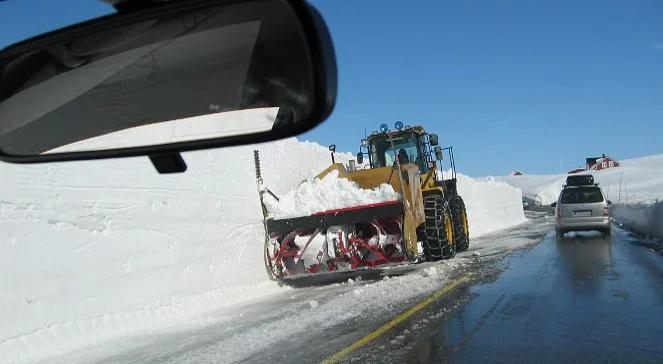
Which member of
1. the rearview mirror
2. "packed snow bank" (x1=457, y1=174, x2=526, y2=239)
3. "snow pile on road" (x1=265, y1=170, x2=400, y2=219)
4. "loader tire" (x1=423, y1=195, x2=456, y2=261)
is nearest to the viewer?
the rearview mirror

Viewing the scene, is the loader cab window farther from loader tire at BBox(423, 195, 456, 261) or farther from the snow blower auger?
loader tire at BBox(423, 195, 456, 261)

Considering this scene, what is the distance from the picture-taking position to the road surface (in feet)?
19.5

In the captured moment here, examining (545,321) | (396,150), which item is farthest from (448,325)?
(396,150)

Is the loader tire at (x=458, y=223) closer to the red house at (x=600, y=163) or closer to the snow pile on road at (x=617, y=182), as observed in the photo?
the snow pile on road at (x=617, y=182)

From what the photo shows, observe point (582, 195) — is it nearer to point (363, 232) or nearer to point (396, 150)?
point (396, 150)

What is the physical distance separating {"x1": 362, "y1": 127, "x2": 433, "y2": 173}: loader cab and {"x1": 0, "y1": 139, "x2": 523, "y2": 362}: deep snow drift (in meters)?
4.02

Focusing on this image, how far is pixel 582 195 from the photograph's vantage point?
1995 cm

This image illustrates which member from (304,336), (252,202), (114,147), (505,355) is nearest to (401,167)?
(252,202)

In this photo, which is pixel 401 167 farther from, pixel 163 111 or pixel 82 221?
pixel 163 111

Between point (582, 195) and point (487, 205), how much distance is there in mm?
18841

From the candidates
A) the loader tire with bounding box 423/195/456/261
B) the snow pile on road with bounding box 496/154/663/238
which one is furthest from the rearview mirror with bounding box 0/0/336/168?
the snow pile on road with bounding box 496/154/663/238

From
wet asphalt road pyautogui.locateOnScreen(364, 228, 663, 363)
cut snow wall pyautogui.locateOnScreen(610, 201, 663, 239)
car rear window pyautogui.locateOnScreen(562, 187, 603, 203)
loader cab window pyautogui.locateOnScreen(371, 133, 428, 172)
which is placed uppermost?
loader cab window pyautogui.locateOnScreen(371, 133, 428, 172)

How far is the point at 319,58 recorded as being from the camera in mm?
2115

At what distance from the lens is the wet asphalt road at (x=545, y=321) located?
18.9 feet
